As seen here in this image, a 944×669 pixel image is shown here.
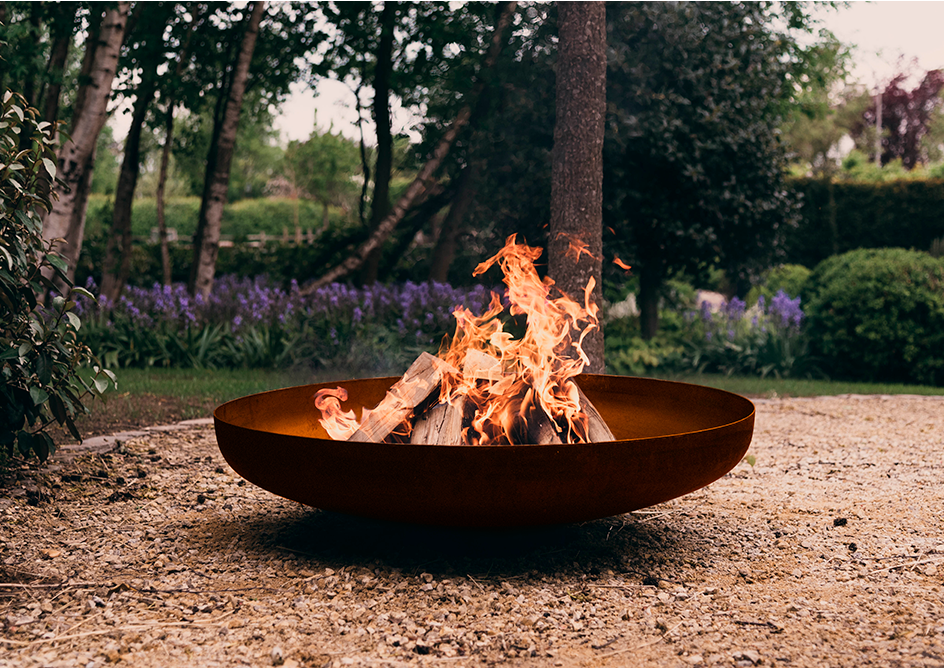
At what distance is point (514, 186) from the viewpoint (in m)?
7.54

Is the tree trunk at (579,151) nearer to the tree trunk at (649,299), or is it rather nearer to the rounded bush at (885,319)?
the tree trunk at (649,299)

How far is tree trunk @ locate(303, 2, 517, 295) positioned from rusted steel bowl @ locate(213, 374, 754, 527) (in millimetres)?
6660

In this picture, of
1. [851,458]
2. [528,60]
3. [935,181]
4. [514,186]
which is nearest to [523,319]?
[514,186]

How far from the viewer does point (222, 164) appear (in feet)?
26.5

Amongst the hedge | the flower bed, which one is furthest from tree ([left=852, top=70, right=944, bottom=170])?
the flower bed

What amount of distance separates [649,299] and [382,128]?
453 centimetres

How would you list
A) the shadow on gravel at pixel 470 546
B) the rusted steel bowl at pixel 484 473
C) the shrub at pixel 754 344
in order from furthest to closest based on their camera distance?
the shrub at pixel 754 344 < the shadow on gravel at pixel 470 546 < the rusted steel bowl at pixel 484 473

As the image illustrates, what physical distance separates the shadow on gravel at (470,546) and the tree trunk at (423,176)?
20.3 ft

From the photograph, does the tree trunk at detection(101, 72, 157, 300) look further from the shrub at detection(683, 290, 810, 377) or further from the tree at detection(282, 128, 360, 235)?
the tree at detection(282, 128, 360, 235)

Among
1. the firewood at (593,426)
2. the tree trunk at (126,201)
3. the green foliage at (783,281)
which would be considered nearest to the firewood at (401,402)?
the firewood at (593,426)

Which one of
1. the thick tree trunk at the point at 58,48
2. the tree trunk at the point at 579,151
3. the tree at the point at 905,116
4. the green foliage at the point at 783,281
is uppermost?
the tree at the point at 905,116

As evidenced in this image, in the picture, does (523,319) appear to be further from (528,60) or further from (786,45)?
(786,45)

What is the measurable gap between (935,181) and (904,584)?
11.0 m

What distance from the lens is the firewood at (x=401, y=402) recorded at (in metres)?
2.79
